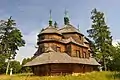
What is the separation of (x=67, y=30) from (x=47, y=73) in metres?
12.9

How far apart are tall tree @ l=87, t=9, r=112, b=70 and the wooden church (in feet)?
42.7

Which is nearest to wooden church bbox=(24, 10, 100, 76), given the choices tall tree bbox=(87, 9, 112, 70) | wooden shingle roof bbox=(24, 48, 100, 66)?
wooden shingle roof bbox=(24, 48, 100, 66)

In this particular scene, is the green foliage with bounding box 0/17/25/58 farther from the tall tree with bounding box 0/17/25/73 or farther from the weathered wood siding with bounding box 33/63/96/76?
the weathered wood siding with bounding box 33/63/96/76

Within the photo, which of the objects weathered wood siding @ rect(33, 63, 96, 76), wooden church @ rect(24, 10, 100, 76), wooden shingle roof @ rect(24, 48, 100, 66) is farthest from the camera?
wooden church @ rect(24, 10, 100, 76)

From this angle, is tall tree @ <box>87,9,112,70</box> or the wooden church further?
tall tree @ <box>87,9,112,70</box>

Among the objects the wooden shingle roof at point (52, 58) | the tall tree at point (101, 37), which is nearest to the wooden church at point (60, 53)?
the wooden shingle roof at point (52, 58)

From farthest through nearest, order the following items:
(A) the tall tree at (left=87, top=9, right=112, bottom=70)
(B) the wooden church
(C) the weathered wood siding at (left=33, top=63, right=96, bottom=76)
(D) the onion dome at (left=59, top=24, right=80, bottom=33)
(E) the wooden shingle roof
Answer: (A) the tall tree at (left=87, top=9, right=112, bottom=70), (D) the onion dome at (left=59, top=24, right=80, bottom=33), (B) the wooden church, (C) the weathered wood siding at (left=33, top=63, right=96, bottom=76), (E) the wooden shingle roof

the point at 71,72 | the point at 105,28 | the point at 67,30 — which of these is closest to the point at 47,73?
the point at 71,72

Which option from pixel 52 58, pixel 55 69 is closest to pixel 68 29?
pixel 52 58

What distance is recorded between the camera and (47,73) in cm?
3859

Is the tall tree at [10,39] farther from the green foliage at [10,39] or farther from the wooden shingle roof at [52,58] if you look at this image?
the wooden shingle roof at [52,58]

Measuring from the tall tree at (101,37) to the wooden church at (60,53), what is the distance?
13.0 m

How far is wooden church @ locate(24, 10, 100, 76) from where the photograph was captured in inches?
1518

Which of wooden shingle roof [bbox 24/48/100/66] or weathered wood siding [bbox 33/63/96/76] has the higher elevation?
wooden shingle roof [bbox 24/48/100/66]
